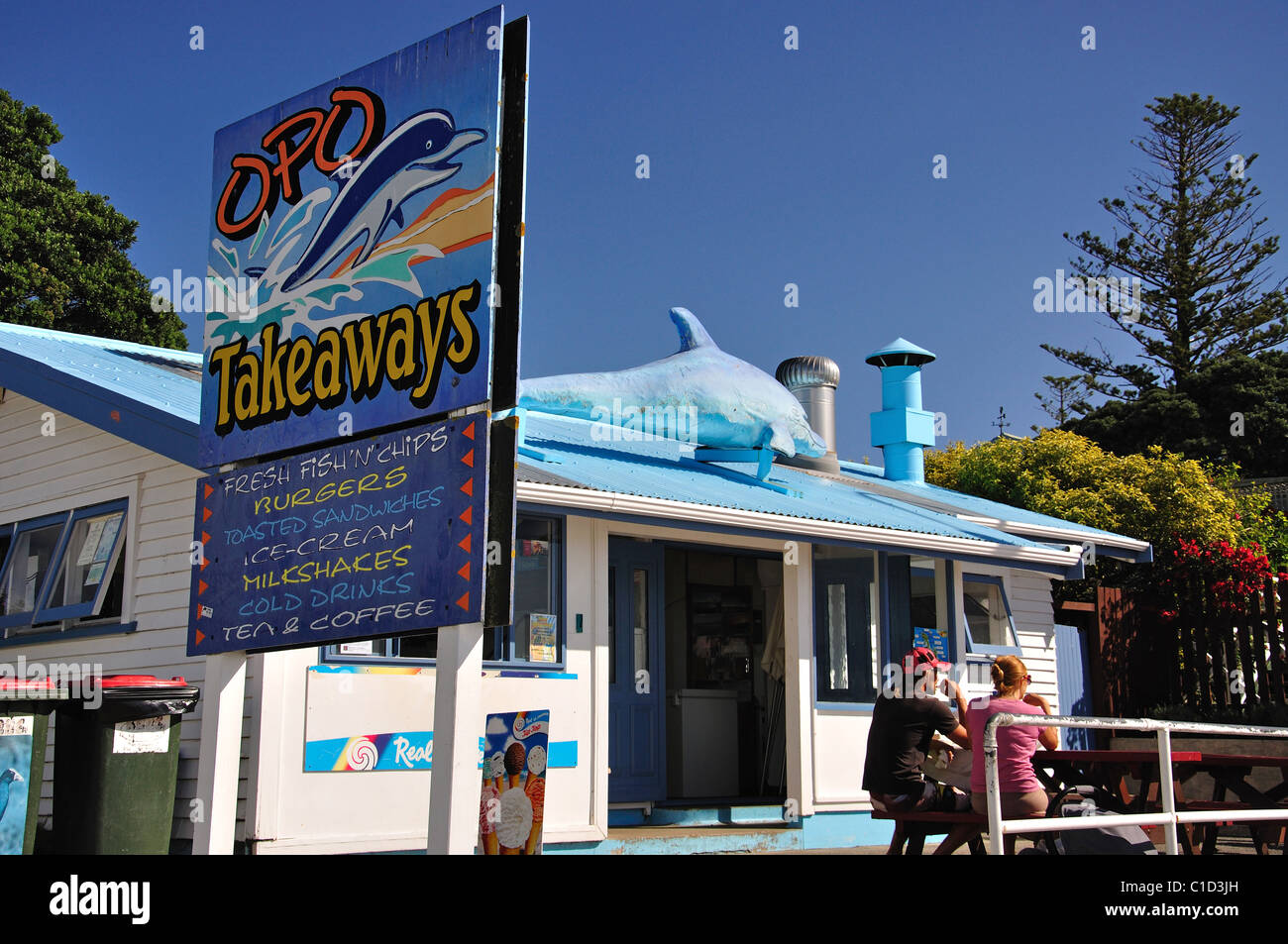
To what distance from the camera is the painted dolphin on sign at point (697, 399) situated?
1239 centimetres

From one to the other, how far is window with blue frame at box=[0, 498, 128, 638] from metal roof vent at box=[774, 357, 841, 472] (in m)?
9.43

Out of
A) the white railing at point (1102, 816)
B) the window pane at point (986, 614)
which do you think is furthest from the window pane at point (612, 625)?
the white railing at point (1102, 816)

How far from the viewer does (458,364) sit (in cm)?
584

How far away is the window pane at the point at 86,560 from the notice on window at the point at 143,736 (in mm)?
1840

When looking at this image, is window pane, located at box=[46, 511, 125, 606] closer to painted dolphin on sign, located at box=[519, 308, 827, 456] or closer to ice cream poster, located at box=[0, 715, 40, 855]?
ice cream poster, located at box=[0, 715, 40, 855]

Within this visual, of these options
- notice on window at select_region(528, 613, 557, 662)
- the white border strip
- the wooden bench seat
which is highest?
the white border strip

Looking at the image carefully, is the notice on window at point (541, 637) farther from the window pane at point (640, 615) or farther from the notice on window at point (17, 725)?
the notice on window at point (17, 725)

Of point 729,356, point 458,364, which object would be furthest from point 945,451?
point 458,364

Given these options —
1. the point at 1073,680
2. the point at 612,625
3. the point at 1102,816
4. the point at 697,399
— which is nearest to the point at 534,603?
the point at 612,625

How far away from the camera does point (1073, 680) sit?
15250 millimetres

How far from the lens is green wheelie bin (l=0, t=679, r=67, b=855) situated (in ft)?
23.6

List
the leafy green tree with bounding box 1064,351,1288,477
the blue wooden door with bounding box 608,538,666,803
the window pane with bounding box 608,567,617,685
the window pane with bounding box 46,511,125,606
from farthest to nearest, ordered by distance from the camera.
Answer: the leafy green tree with bounding box 1064,351,1288,477
the window pane with bounding box 608,567,617,685
the blue wooden door with bounding box 608,538,666,803
the window pane with bounding box 46,511,125,606

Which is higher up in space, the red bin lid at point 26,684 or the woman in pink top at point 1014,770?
the red bin lid at point 26,684

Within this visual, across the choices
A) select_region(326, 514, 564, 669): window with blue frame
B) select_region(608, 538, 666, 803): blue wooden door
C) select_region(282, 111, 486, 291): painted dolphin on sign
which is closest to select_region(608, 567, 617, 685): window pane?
select_region(608, 538, 666, 803): blue wooden door
